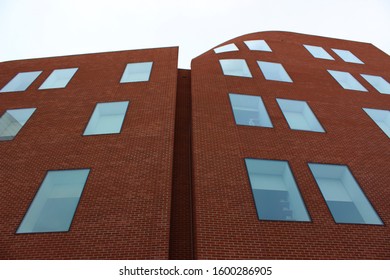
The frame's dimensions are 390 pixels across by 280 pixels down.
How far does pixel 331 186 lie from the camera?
9188 mm

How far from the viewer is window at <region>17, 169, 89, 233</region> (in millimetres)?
7660

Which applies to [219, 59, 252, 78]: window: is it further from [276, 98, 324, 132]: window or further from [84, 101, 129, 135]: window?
[84, 101, 129, 135]: window

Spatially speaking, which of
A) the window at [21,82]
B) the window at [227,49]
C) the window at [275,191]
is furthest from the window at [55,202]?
the window at [227,49]

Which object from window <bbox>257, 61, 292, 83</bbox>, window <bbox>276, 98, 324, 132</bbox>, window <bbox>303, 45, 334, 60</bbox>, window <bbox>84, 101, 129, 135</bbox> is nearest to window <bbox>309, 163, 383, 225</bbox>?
window <bbox>276, 98, 324, 132</bbox>

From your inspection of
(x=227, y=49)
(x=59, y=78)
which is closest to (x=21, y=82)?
(x=59, y=78)

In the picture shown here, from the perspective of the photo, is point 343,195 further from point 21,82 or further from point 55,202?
point 21,82

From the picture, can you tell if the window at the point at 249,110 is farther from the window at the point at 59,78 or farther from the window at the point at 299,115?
the window at the point at 59,78

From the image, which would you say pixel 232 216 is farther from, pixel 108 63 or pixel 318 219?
pixel 108 63

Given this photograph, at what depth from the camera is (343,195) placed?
8.98 metres

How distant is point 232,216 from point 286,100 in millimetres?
7022

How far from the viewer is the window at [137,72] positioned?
545 inches

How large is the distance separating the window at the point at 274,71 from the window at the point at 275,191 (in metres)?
6.33

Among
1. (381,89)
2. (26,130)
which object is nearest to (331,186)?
(381,89)

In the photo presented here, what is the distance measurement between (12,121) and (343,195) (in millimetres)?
12921
